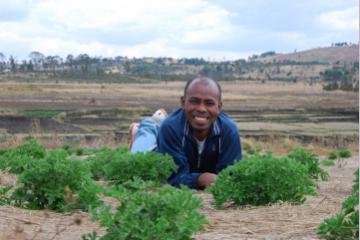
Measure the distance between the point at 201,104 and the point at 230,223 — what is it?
2387 mm

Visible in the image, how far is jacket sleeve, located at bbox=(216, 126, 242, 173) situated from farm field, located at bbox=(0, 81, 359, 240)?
74cm

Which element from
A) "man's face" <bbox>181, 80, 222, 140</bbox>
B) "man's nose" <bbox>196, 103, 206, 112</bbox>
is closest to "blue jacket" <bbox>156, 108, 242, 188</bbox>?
"man's face" <bbox>181, 80, 222, 140</bbox>

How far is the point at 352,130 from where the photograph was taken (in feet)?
125

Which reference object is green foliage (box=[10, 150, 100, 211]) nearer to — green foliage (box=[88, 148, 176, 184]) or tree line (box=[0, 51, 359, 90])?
green foliage (box=[88, 148, 176, 184])

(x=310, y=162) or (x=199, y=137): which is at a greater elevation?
(x=199, y=137)

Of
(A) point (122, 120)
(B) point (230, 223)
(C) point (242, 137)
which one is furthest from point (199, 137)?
(A) point (122, 120)

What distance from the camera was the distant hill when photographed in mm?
161250

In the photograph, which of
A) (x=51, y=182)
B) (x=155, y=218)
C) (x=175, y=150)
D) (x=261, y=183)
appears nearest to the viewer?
(x=155, y=218)

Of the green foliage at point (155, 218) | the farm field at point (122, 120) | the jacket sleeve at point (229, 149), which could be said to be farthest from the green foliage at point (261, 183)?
the farm field at point (122, 120)

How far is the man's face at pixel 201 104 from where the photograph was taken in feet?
23.6

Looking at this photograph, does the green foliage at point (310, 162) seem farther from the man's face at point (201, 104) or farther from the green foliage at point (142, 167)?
the green foliage at point (142, 167)

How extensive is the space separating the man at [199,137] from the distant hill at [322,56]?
496ft

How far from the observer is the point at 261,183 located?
5.96 metres

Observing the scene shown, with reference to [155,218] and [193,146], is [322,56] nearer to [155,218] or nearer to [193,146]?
[193,146]
